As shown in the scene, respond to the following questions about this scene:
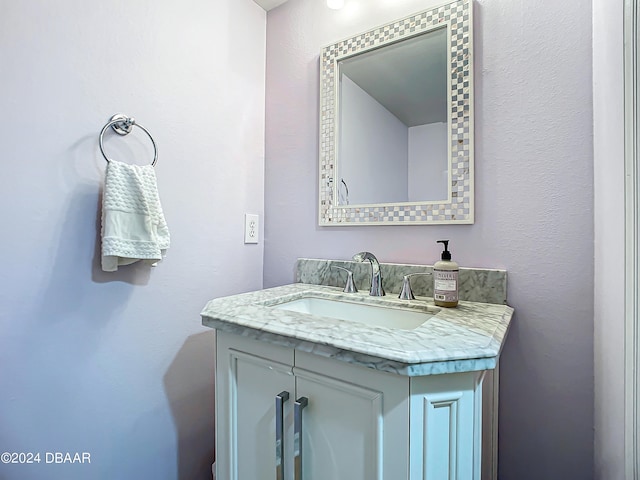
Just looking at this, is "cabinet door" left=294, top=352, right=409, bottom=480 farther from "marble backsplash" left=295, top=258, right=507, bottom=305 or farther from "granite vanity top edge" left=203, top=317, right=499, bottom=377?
"marble backsplash" left=295, top=258, right=507, bottom=305

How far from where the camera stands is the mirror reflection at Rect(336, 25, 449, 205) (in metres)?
1.00

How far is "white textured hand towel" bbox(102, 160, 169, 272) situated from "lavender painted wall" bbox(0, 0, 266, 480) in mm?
77

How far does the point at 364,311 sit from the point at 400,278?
7.0 inches

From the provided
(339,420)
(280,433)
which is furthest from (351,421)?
(280,433)

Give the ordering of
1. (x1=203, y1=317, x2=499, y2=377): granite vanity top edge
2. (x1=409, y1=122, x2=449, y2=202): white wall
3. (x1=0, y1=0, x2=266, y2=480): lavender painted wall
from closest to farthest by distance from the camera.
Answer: (x1=203, y1=317, x2=499, y2=377): granite vanity top edge, (x1=0, y1=0, x2=266, y2=480): lavender painted wall, (x1=409, y1=122, x2=449, y2=202): white wall

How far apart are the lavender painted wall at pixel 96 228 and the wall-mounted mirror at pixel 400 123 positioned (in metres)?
0.39

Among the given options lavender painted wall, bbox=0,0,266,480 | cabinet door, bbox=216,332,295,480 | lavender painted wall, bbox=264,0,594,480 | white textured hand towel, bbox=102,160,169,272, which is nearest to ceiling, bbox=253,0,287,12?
lavender painted wall, bbox=0,0,266,480

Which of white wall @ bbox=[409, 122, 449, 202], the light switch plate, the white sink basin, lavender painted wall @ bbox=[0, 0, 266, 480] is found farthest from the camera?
the light switch plate

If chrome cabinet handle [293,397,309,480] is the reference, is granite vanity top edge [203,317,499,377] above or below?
above


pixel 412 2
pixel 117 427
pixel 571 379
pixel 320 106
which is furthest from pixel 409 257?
pixel 117 427

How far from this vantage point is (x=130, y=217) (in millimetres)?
867

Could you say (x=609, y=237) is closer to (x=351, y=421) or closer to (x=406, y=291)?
(x=406, y=291)

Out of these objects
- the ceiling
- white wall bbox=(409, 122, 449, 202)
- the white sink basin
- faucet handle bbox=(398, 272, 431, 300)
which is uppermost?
the ceiling

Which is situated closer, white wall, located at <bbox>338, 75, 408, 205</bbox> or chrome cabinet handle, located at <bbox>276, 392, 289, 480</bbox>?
chrome cabinet handle, located at <bbox>276, 392, 289, 480</bbox>
